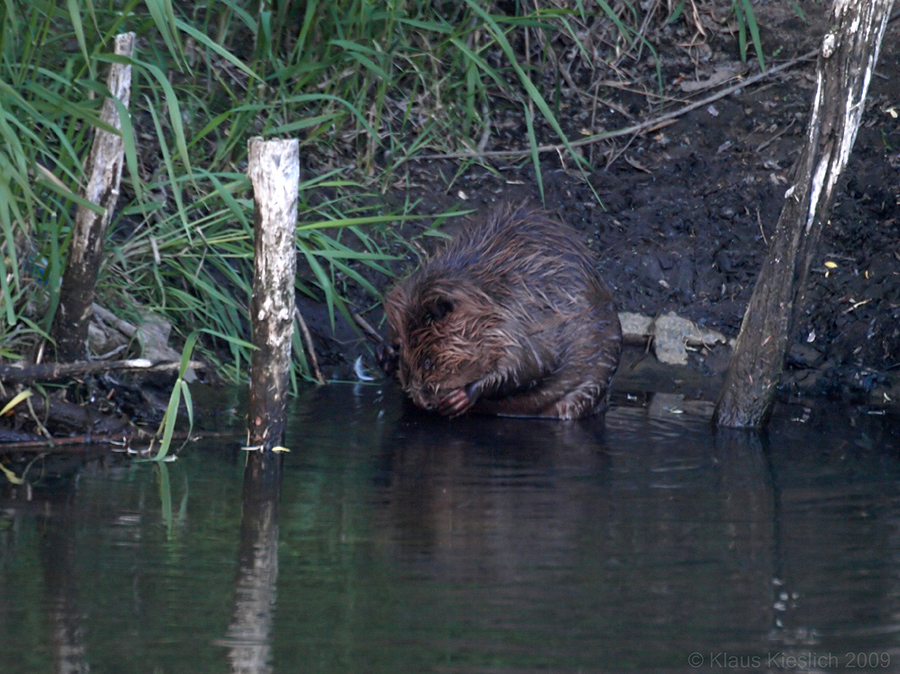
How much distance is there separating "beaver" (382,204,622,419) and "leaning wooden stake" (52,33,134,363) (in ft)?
3.54

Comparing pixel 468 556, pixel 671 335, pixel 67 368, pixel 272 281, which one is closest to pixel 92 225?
pixel 67 368

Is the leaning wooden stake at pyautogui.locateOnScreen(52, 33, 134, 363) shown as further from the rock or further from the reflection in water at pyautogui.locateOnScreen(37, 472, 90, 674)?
the rock

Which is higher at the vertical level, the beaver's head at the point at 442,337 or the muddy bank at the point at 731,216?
the muddy bank at the point at 731,216

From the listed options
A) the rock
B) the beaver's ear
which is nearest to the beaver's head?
the beaver's ear

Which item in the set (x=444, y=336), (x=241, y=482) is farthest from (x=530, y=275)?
(x=241, y=482)

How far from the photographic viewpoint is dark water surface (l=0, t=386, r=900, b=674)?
2.32 meters

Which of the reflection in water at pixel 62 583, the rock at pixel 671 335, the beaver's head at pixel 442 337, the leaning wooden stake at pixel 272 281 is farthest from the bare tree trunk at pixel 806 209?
the reflection in water at pixel 62 583

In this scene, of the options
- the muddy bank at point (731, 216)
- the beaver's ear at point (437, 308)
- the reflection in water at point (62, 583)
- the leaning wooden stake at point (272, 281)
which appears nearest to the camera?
the reflection in water at point (62, 583)

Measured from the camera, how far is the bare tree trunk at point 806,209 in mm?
3686

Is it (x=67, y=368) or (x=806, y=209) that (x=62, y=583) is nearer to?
(x=67, y=368)

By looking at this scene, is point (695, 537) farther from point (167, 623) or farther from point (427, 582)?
point (167, 623)

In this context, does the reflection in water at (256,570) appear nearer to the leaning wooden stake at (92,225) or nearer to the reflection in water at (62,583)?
the reflection in water at (62,583)

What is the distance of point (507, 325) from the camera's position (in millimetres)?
4328

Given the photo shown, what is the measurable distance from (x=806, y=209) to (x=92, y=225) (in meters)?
2.20
